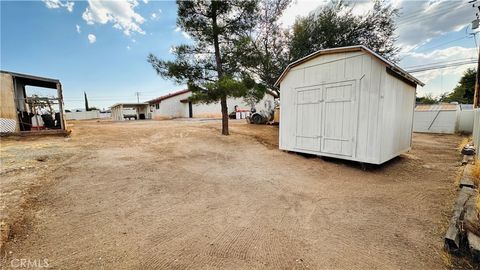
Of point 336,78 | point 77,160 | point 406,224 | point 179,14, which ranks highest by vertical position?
point 179,14

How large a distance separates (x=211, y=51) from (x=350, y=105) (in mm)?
6320

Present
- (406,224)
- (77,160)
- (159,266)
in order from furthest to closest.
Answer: (77,160)
(406,224)
(159,266)

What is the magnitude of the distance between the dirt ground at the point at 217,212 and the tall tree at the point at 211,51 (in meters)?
3.80

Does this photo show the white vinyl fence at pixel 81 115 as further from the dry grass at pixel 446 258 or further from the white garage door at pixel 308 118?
the dry grass at pixel 446 258

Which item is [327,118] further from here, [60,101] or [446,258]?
[60,101]

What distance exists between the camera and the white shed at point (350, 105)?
4.83 metres

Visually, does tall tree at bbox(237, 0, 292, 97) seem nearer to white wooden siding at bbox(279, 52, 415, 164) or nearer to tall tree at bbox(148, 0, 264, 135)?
tall tree at bbox(148, 0, 264, 135)

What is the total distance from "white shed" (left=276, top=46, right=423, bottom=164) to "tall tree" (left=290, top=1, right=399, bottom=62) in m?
4.85

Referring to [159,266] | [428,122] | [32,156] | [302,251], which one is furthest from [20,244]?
[428,122]

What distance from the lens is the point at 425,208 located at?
304cm

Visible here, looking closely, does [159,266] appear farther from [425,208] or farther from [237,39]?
[237,39]

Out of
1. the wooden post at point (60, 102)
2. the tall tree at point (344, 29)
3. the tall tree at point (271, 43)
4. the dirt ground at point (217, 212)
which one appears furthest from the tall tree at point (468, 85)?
the wooden post at point (60, 102)

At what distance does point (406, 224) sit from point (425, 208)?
742 mm

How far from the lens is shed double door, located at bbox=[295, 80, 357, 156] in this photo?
207 inches
